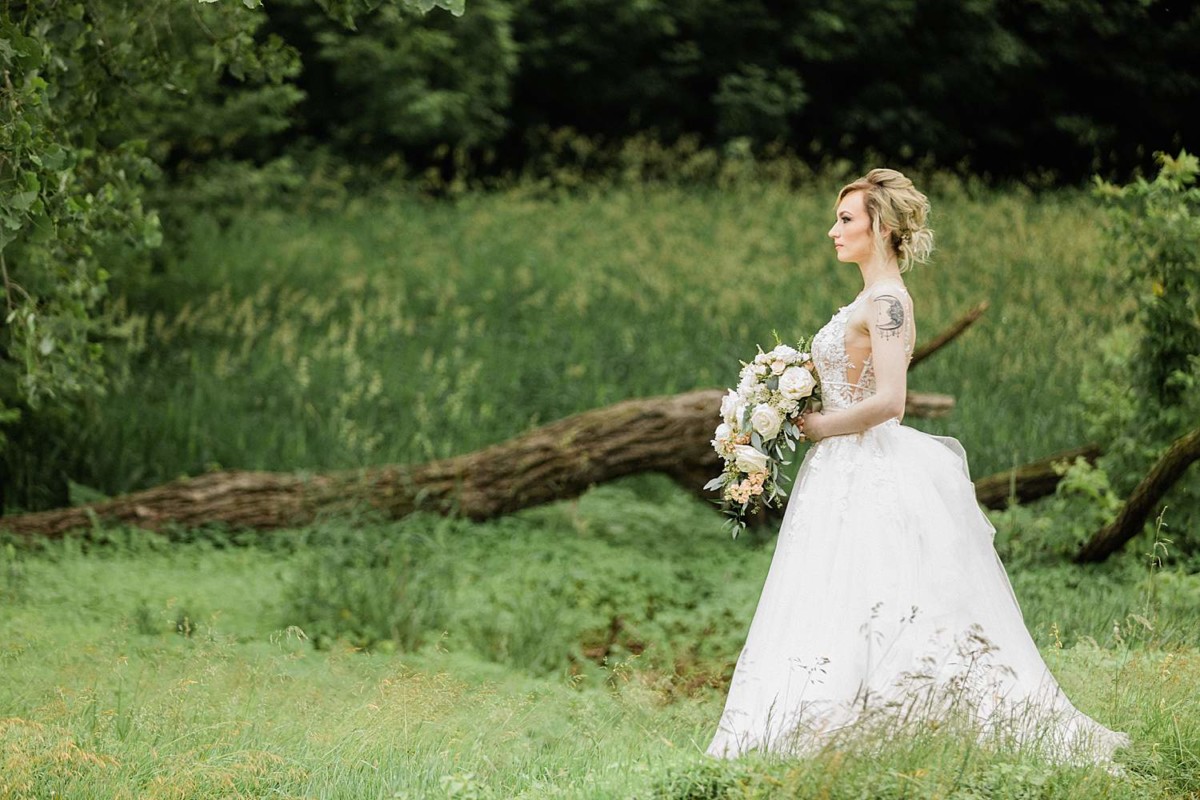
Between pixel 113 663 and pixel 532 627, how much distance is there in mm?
2400

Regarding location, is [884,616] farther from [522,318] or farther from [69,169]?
[522,318]

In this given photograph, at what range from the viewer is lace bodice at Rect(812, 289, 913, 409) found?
Result: 15.3 ft

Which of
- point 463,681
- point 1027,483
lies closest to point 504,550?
point 463,681

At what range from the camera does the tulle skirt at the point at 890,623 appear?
4164 millimetres

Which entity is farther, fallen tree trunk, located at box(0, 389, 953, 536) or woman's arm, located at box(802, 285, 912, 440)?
fallen tree trunk, located at box(0, 389, 953, 536)

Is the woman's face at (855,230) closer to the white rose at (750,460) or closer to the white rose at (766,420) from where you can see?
the white rose at (766,420)

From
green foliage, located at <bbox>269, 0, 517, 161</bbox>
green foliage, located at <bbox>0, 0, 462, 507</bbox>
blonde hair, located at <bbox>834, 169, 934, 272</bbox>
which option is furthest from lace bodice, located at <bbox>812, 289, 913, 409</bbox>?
green foliage, located at <bbox>269, 0, 517, 161</bbox>

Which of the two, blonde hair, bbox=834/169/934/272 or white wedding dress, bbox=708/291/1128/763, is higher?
blonde hair, bbox=834/169/934/272

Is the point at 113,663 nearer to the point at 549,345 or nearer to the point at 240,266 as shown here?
the point at 549,345

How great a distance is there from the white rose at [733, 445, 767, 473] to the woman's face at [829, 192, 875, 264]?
804 mm

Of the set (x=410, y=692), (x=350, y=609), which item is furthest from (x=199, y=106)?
(x=410, y=692)

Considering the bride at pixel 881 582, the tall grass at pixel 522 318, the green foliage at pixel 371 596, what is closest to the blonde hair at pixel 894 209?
the bride at pixel 881 582

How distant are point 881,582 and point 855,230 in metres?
1.30

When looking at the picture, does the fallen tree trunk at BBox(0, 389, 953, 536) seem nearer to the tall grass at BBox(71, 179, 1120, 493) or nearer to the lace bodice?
the tall grass at BBox(71, 179, 1120, 493)
